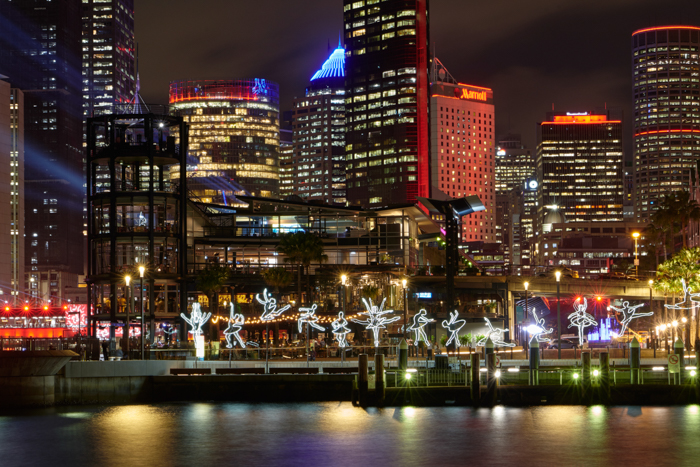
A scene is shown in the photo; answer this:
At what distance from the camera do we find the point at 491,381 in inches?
2400

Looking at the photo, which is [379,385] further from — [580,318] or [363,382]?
[580,318]

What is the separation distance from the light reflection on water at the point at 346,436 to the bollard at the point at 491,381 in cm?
89

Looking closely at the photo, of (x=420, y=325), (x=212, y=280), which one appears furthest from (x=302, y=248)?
(x=420, y=325)

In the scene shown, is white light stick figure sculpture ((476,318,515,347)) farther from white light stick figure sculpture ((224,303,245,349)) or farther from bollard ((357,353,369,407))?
bollard ((357,353,369,407))

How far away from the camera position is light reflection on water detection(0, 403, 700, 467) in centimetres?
5106

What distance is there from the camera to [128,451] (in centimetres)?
5303

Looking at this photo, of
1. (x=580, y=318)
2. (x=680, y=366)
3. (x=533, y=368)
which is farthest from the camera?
(x=580, y=318)

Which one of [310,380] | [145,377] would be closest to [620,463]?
[310,380]

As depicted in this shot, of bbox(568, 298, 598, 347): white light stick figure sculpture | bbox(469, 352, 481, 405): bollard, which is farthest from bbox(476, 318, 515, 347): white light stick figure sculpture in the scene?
bbox(469, 352, 481, 405): bollard

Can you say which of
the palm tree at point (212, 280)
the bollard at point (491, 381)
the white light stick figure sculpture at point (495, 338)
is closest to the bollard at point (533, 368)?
the bollard at point (491, 381)

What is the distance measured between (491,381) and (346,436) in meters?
11.5

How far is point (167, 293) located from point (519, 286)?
48667 mm

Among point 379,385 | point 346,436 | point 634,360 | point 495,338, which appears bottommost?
point 346,436

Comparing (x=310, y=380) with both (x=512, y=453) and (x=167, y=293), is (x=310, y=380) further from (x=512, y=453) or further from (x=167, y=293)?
(x=167, y=293)
